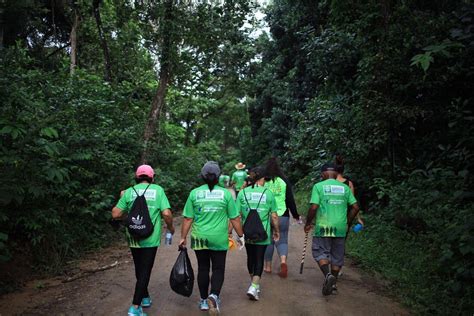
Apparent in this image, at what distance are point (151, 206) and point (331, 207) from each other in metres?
2.71

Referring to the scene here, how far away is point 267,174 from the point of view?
285 inches

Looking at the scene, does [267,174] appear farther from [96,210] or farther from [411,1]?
[411,1]

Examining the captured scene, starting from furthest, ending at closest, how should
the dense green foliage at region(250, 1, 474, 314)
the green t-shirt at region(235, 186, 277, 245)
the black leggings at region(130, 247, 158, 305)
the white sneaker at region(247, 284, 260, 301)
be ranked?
the green t-shirt at region(235, 186, 277, 245)
the dense green foliage at region(250, 1, 474, 314)
the white sneaker at region(247, 284, 260, 301)
the black leggings at region(130, 247, 158, 305)

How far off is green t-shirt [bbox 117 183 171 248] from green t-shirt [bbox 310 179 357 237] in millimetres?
2355

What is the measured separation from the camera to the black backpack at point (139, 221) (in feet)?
16.2

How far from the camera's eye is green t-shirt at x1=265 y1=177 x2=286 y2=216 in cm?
731

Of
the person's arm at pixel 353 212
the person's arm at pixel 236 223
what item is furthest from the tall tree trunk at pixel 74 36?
the person's arm at pixel 353 212

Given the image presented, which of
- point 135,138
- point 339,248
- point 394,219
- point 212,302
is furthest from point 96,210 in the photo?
point 394,219

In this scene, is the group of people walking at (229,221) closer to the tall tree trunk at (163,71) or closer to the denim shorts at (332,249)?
the denim shorts at (332,249)

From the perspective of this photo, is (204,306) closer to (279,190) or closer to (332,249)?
(332,249)

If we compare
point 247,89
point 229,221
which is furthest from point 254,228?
point 247,89

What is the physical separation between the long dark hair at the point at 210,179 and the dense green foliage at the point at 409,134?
2713 mm

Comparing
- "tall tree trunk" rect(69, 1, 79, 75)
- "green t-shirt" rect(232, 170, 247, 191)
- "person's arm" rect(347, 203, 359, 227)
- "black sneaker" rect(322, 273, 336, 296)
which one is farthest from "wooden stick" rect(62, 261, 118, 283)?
"tall tree trunk" rect(69, 1, 79, 75)

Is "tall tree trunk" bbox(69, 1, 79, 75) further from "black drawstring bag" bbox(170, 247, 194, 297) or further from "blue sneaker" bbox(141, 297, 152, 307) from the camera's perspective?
"black drawstring bag" bbox(170, 247, 194, 297)
